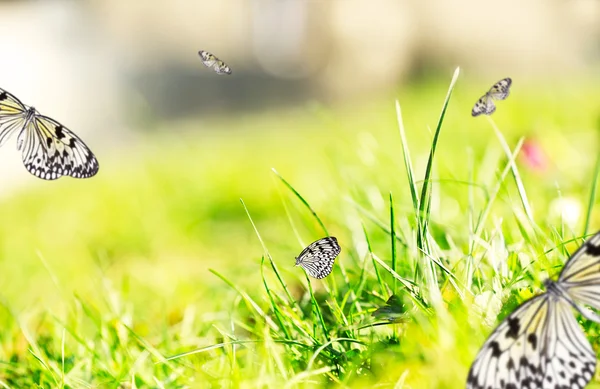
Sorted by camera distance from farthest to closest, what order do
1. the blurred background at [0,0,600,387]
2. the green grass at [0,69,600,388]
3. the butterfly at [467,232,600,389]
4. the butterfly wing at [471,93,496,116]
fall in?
the blurred background at [0,0,600,387]
the green grass at [0,69,600,388]
the butterfly wing at [471,93,496,116]
the butterfly at [467,232,600,389]

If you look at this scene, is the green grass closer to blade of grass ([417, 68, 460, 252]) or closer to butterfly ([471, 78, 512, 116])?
blade of grass ([417, 68, 460, 252])

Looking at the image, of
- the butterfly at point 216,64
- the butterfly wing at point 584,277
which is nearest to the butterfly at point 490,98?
the butterfly wing at point 584,277

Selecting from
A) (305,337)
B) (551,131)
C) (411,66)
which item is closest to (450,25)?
(411,66)

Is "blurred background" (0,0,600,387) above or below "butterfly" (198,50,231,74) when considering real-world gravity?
above

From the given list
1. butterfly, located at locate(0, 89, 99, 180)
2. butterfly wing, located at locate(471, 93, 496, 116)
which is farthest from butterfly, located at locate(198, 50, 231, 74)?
butterfly wing, located at locate(471, 93, 496, 116)

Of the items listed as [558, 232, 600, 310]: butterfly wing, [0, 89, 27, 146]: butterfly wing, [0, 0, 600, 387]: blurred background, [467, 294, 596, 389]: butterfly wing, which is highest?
[0, 0, 600, 387]: blurred background

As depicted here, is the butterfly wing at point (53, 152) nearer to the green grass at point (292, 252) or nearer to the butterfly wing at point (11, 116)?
the butterfly wing at point (11, 116)

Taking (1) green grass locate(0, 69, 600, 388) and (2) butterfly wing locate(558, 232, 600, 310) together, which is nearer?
(2) butterfly wing locate(558, 232, 600, 310)
